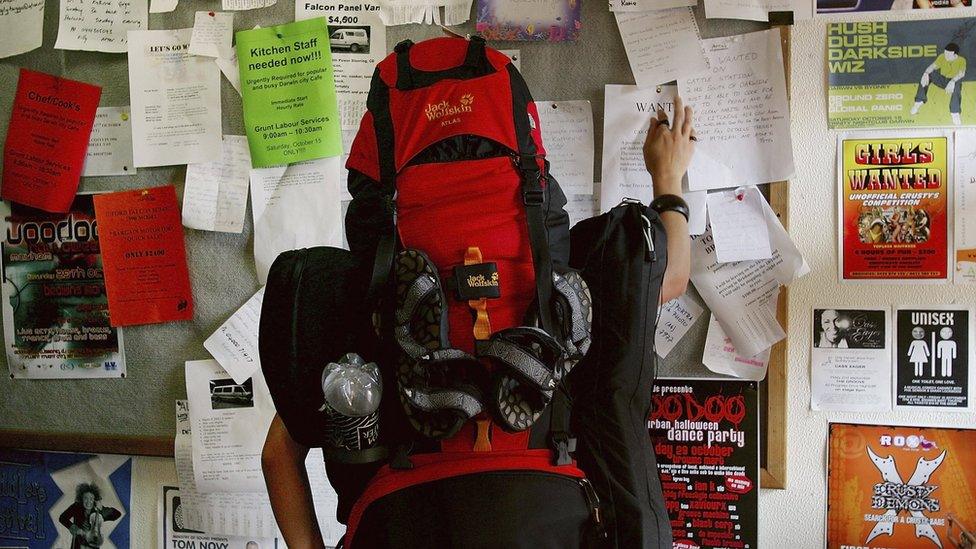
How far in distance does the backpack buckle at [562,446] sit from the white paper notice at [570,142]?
531mm

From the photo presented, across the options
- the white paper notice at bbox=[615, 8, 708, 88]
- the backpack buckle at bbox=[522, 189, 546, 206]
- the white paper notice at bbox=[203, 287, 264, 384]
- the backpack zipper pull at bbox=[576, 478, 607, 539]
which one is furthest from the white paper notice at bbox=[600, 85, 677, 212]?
the white paper notice at bbox=[203, 287, 264, 384]

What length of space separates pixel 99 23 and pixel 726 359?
1255 millimetres

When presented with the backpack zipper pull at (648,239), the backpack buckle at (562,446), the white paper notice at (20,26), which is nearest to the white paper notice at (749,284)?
the backpack zipper pull at (648,239)

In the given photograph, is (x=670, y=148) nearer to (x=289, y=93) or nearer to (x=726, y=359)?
(x=726, y=359)

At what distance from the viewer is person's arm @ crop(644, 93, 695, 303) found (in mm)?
999

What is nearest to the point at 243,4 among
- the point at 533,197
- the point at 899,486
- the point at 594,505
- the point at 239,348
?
the point at 239,348

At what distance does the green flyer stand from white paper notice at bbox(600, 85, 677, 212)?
1.52 ft

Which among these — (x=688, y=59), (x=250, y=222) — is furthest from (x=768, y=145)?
(x=250, y=222)

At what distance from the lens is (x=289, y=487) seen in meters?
1.02

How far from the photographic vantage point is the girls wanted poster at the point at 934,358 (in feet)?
3.69

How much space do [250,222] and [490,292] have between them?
0.75 metres

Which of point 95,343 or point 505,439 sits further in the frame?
point 95,343

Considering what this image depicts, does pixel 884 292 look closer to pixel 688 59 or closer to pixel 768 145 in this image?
pixel 768 145

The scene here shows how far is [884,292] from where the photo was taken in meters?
1.15
